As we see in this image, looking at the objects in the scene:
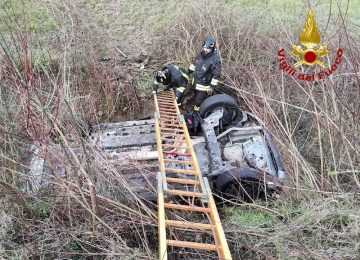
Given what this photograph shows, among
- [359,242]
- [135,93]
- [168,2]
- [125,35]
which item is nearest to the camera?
[359,242]

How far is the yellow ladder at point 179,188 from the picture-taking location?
3650 millimetres

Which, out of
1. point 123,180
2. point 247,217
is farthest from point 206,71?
point 123,180

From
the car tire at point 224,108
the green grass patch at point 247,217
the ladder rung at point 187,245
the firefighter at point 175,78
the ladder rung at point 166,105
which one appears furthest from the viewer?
the firefighter at point 175,78

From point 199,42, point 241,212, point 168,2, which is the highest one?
point 168,2

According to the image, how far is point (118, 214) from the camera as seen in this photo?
4.27 meters

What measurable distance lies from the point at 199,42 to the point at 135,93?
178 cm

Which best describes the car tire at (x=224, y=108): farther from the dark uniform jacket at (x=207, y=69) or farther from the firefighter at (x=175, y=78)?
the firefighter at (x=175, y=78)

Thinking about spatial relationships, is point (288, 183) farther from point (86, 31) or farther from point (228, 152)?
point (86, 31)

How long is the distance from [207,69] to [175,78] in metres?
0.62

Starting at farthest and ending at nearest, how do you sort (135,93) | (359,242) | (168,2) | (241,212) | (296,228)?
(168,2) → (135,93) → (241,212) → (296,228) → (359,242)

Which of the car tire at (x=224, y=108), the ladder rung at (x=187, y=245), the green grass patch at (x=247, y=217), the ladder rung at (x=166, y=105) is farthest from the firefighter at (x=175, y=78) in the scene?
the ladder rung at (x=187, y=245)

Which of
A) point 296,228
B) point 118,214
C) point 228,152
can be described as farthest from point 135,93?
point 296,228

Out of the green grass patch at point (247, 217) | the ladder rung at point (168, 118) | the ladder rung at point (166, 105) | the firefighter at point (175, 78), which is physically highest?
the firefighter at point (175, 78)

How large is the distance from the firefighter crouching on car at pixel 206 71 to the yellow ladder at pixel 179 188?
0.54 meters
